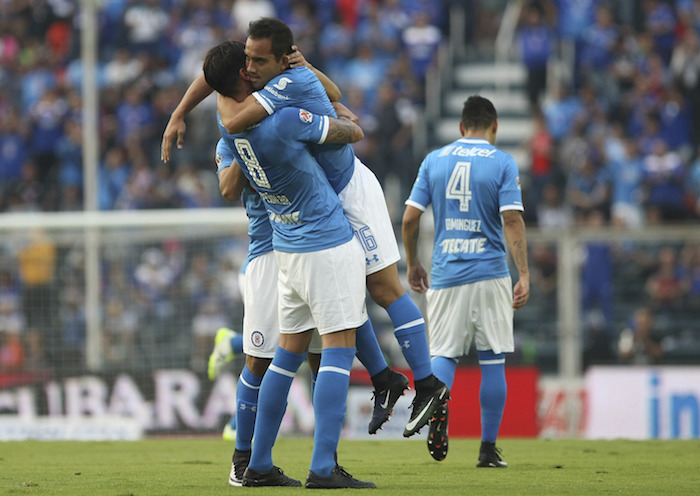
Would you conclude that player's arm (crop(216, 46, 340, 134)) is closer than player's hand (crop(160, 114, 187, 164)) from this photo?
Yes

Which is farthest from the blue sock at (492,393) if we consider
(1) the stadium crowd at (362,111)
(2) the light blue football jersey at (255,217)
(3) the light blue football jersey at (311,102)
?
(1) the stadium crowd at (362,111)

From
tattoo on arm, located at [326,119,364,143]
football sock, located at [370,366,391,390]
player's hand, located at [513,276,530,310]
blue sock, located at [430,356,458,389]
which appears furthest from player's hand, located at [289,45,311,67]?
blue sock, located at [430,356,458,389]

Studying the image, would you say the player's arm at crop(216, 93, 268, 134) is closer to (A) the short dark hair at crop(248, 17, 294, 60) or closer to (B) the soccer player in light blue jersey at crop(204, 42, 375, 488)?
(B) the soccer player in light blue jersey at crop(204, 42, 375, 488)

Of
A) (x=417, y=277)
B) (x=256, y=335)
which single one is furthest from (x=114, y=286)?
(x=256, y=335)

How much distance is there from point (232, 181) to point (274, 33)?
96cm

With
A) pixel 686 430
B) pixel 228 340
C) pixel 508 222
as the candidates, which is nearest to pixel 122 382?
pixel 228 340

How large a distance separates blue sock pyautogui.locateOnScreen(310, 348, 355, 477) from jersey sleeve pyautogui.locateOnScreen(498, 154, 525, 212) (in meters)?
2.27

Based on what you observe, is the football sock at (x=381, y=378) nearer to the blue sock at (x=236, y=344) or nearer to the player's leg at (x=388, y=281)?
the player's leg at (x=388, y=281)

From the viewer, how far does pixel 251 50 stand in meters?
6.44

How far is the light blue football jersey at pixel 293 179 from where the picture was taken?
6414 mm

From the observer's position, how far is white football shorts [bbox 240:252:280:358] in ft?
23.7

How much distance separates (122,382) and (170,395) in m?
0.59

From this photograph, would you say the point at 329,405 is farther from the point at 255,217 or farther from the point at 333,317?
the point at 255,217

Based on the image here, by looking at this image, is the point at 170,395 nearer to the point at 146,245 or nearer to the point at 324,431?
the point at 146,245
